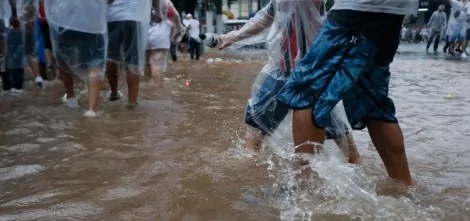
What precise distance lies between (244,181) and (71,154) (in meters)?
1.09

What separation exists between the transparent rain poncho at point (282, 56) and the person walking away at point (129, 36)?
2.09 meters

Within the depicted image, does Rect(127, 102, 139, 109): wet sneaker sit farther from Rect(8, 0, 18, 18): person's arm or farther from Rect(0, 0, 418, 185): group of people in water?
Rect(8, 0, 18, 18): person's arm

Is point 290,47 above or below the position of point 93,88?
above

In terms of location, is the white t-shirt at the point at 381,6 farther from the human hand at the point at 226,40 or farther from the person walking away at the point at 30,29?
the person walking away at the point at 30,29

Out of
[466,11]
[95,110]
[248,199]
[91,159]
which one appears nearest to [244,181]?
[248,199]

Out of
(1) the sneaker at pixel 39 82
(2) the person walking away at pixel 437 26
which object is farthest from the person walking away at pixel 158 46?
(2) the person walking away at pixel 437 26

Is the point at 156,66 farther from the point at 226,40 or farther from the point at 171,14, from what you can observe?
the point at 226,40

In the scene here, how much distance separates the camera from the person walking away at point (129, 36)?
198 inches

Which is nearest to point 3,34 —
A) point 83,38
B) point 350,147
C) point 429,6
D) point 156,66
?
point 83,38

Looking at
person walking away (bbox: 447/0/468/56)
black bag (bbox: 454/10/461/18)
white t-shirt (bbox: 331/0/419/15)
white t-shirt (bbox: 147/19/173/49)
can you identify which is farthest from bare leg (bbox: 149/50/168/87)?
black bag (bbox: 454/10/461/18)

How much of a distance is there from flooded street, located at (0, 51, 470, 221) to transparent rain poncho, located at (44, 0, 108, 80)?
0.39 metres

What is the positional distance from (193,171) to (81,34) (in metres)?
2.38

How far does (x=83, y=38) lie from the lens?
477 cm

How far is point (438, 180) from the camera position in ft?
9.14
